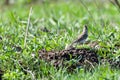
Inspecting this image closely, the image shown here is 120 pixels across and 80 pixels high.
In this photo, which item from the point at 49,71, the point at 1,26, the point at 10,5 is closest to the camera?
the point at 49,71

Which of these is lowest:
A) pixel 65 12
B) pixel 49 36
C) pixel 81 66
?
pixel 81 66

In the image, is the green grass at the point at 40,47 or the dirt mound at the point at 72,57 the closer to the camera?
the green grass at the point at 40,47

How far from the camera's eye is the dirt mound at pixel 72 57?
5855 mm

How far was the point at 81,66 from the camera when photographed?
230 inches

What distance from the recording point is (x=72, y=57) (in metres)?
6.00

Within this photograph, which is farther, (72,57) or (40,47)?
(40,47)

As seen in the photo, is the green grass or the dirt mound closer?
the green grass

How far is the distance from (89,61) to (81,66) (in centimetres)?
15

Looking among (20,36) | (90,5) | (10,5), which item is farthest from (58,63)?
(10,5)

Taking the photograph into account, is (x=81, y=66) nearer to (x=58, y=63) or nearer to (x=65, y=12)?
(x=58, y=63)

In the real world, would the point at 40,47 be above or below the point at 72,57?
above

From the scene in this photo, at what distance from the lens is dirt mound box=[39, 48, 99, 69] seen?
19.2 ft

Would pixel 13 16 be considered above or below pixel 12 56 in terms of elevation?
above

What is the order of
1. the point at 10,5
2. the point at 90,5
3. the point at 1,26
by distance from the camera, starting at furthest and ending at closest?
the point at 10,5 < the point at 90,5 < the point at 1,26
